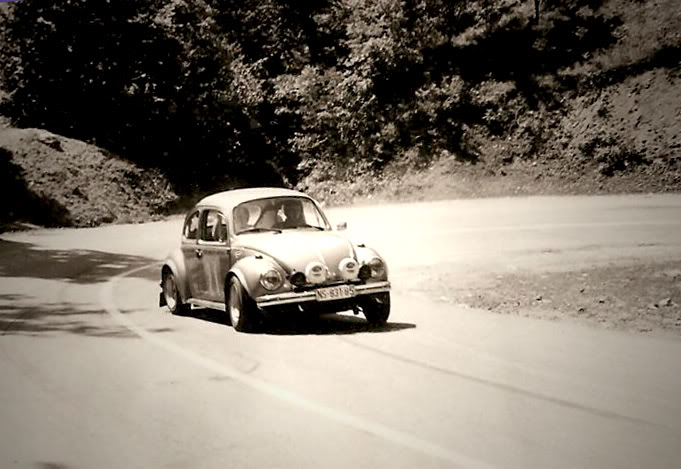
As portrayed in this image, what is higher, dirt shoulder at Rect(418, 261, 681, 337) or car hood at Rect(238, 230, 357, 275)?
car hood at Rect(238, 230, 357, 275)

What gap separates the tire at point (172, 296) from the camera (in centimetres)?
1274

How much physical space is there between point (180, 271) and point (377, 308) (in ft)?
9.77

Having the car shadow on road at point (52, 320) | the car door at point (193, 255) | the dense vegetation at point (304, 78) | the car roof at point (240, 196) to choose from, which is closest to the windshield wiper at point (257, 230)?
the car roof at point (240, 196)

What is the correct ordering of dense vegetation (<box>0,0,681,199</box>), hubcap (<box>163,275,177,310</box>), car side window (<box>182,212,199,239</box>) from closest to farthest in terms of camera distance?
1. car side window (<box>182,212,199,239</box>)
2. hubcap (<box>163,275,177,310</box>)
3. dense vegetation (<box>0,0,681,199</box>)

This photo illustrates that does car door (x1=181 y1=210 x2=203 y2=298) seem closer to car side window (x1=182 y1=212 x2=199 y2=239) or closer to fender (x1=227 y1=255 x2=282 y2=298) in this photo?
car side window (x1=182 y1=212 x2=199 y2=239)

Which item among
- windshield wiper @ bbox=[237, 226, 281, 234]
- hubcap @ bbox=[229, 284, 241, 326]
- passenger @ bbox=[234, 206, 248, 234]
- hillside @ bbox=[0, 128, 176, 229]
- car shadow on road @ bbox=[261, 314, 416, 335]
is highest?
hillside @ bbox=[0, 128, 176, 229]

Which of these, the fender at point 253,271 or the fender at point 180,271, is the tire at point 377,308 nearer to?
the fender at point 253,271

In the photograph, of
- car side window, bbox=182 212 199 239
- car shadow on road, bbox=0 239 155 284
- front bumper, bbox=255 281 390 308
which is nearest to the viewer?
front bumper, bbox=255 281 390 308

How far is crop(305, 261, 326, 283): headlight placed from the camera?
10.6m

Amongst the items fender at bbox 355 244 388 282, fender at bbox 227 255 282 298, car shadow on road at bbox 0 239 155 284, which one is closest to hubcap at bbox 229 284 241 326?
fender at bbox 227 255 282 298

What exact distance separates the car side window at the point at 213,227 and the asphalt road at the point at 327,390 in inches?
43.4

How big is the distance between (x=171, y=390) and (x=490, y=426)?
279cm

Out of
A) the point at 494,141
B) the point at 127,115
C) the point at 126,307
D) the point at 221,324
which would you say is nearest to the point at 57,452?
the point at 221,324

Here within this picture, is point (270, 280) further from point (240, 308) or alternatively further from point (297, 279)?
point (240, 308)
